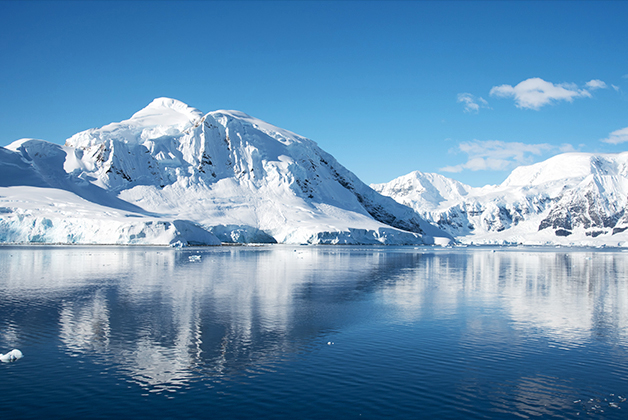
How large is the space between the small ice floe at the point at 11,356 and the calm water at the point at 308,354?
21 centimetres

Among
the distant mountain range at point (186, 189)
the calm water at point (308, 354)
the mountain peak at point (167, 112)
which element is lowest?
the calm water at point (308, 354)

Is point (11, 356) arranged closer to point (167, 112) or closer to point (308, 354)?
point (308, 354)

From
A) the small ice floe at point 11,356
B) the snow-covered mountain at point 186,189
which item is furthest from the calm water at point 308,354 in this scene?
the snow-covered mountain at point 186,189

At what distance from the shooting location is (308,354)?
13969 millimetres

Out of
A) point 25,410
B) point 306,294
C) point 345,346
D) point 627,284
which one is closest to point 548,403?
point 345,346

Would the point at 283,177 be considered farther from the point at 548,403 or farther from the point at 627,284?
the point at 548,403

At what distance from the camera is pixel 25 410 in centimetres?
961

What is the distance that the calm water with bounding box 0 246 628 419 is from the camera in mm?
10172

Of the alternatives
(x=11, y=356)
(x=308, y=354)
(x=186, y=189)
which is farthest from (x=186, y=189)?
(x=308, y=354)

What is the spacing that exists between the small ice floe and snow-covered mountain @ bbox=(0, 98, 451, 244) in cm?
7370

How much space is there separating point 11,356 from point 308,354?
8.14 m

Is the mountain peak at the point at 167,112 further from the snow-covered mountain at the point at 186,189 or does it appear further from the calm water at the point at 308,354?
the calm water at the point at 308,354

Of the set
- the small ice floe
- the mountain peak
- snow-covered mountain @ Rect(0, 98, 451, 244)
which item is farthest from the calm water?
the mountain peak

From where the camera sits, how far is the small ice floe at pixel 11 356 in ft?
41.8
